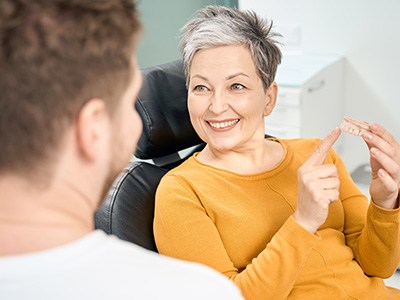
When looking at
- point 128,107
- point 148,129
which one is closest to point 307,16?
point 148,129

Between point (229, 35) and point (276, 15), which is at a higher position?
point (229, 35)

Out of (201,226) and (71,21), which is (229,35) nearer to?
(201,226)

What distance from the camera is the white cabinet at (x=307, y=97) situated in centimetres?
275

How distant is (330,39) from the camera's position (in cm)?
311

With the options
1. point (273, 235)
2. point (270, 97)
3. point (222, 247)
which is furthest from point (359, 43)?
point (222, 247)

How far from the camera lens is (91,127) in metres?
0.69

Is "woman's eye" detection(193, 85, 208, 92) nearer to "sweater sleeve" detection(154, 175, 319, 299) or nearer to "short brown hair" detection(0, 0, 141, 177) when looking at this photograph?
"sweater sleeve" detection(154, 175, 319, 299)

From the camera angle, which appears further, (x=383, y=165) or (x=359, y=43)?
(x=359, y=43)

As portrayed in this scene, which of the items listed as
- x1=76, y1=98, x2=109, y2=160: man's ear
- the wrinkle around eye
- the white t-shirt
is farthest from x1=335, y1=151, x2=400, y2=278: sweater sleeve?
x1=76, y1=98, x2=109, y2=160: man's ear

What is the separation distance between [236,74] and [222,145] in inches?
7.0

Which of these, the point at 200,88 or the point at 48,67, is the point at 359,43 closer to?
the point at 200,88

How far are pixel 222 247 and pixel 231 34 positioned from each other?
515 mm

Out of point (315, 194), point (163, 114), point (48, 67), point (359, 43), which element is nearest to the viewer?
point (48, 67)

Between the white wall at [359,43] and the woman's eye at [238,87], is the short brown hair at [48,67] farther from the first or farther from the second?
the white wall at [359,43]
